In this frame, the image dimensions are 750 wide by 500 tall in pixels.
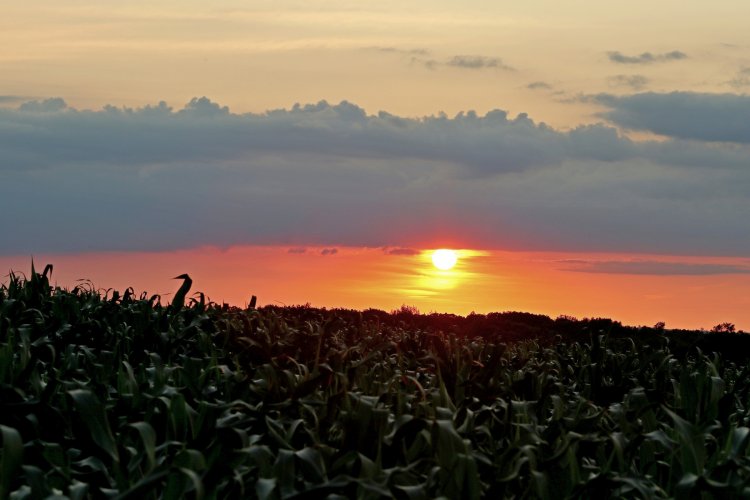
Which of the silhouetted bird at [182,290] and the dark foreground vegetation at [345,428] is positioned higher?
the silhouetted bird at [182,290]

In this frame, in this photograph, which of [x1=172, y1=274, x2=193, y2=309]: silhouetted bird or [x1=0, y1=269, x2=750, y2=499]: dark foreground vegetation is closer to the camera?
[x1=0, y1=269, x2=750, y2=499]: dark foreground vegetation

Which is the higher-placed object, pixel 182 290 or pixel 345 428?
pixel 182 290

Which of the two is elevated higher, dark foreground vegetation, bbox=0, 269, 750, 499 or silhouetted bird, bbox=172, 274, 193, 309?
silhouetted bird, bbox=172, 274, 193, 309

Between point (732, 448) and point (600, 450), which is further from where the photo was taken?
point (600, 450)

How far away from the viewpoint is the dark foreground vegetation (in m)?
4.31

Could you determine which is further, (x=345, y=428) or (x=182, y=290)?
(x=182, y=290)

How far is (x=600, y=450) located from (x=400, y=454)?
1.32 metres

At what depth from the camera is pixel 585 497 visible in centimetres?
449

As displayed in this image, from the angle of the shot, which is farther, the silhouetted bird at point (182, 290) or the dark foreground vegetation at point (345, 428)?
the silhouetted bird at point (182, 290)

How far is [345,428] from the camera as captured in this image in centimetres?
490

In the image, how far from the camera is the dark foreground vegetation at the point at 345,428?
431cm

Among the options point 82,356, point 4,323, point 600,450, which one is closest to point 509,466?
point 600,450

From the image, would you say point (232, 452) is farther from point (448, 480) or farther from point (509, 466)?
point (509, 466)

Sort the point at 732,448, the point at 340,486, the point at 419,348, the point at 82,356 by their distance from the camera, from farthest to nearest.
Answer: the point at 419,348 → the point at 82,356 → the point at 732,448 → the point at 340,486
